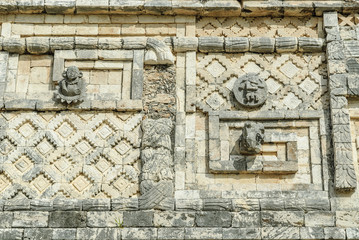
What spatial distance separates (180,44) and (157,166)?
6.36 feet

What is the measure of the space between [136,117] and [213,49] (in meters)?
1.55

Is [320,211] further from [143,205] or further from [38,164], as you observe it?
[38,164]

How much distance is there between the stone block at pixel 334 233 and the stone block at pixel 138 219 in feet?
7.40

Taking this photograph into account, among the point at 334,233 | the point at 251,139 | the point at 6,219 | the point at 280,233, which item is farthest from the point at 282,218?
the point at 6,219

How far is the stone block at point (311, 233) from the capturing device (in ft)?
28.2

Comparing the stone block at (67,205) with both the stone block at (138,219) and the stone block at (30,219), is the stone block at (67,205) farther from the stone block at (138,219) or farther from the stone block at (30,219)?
the stone block at (138,219)

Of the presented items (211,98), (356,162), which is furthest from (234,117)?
(356,162)

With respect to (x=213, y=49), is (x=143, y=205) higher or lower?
lower

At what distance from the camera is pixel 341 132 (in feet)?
30.3

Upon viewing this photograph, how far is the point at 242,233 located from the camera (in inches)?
339

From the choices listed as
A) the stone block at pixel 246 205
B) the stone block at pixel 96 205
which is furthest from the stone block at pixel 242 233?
the stone block at pixel 96 205

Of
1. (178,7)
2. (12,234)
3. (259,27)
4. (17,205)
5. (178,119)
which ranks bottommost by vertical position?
(12,234)

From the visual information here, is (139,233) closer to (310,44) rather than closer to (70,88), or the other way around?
(70,88)

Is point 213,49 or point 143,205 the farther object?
point 213,49
